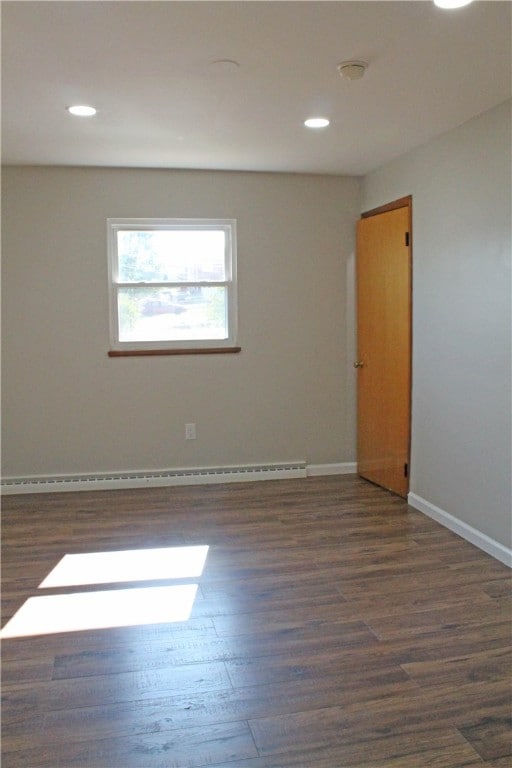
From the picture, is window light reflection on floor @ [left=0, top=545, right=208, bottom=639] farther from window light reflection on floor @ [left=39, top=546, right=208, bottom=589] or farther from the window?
the window

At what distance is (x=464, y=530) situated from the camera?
13.0 ft

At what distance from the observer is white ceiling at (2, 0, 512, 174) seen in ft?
7.96

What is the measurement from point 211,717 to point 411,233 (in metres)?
3.34

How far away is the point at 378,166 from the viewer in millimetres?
5008

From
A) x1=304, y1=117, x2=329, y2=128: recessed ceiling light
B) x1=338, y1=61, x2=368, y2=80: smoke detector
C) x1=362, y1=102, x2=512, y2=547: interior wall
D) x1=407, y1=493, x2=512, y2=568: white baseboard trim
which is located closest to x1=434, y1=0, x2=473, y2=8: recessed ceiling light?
x1=338, y1=61, x2=368, y2=80: smoke detector

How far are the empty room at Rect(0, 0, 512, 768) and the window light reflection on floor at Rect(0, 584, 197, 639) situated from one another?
0.05 feet

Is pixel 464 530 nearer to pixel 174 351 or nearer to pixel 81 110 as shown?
pixel 174 351

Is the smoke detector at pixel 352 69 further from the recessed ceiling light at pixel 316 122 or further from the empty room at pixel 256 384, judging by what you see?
the recessed ceiling light at pixel 316 122

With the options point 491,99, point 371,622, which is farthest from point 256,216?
point 371,622

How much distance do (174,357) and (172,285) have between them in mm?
550

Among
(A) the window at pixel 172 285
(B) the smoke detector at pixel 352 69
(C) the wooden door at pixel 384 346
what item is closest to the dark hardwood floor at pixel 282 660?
(C) the wooden door at pixel 384 346

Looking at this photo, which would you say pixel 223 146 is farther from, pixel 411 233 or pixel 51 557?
pixel 51 557

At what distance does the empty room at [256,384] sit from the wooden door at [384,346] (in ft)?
0.10

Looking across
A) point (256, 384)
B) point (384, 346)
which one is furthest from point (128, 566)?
point (384, 346)
